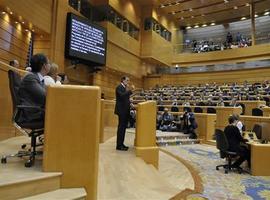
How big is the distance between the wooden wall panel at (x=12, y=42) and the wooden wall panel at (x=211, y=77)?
11.6 m

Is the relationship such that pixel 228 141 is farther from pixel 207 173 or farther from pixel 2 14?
pixel 2 14

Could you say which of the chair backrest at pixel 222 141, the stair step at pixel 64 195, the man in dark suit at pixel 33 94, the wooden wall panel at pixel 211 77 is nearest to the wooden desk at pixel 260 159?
the chair backrest at pixel 222 141

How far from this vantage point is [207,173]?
5.36 m

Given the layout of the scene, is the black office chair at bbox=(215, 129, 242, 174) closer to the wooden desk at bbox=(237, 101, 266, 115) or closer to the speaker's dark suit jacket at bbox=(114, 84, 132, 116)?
the speaker's dark suit jacket at bbox=(114, 84, 132, 116)

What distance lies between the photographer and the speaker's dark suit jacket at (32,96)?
277 cm

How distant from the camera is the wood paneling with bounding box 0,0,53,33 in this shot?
8.26 m

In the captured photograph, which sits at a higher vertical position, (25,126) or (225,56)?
(225,56)

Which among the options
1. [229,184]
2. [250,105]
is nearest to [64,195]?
[229,184]

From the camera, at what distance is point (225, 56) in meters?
18.6

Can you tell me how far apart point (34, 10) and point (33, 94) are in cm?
739

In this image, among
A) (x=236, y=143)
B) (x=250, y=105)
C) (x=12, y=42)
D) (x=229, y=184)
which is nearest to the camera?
(x=229, y=184)

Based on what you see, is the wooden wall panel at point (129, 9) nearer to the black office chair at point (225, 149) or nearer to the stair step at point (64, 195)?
the black office chair at point (225, 149)

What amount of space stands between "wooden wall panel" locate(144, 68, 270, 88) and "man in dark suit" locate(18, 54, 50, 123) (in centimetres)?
1621

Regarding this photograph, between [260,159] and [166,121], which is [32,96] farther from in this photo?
[166,121]
